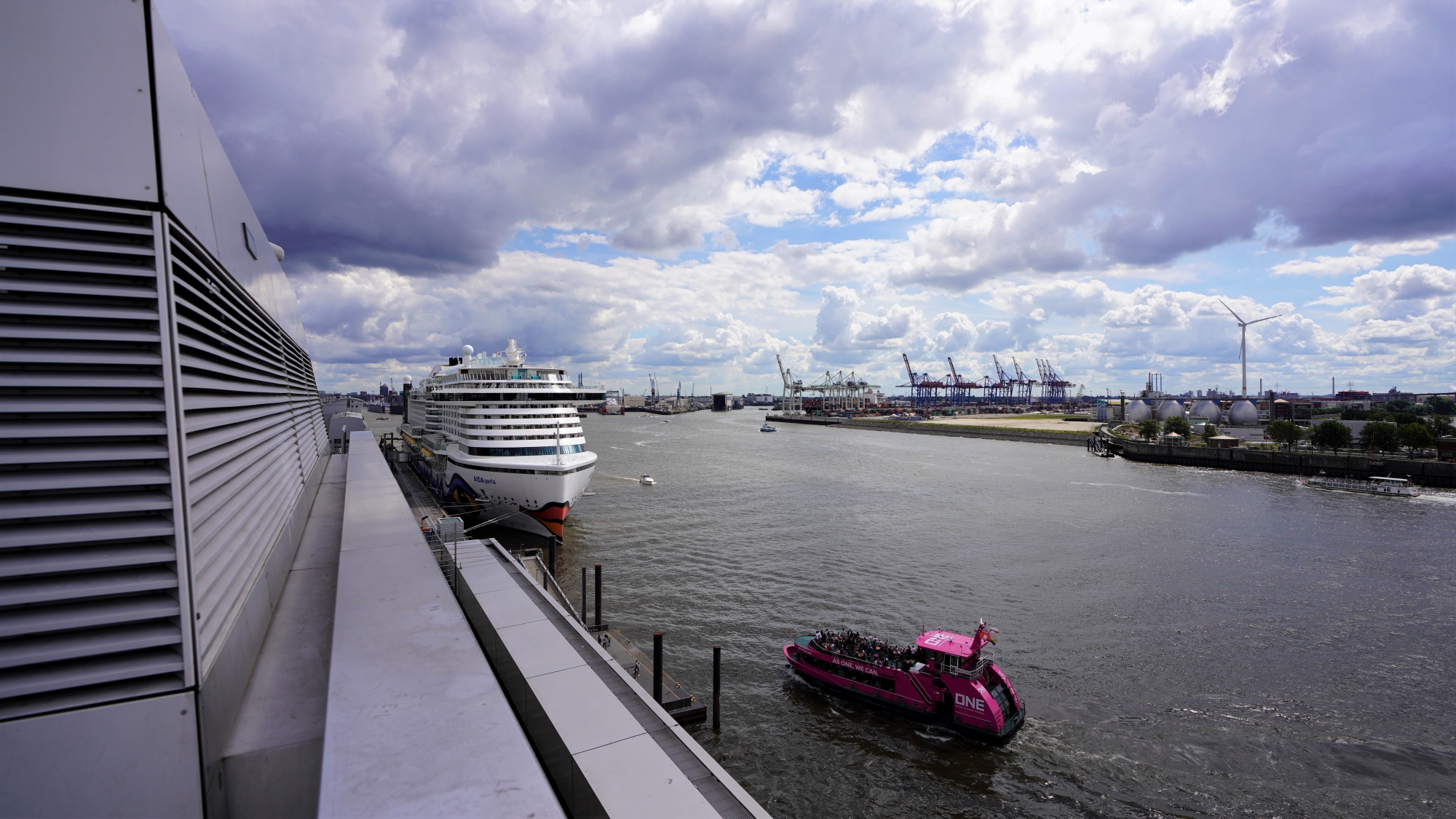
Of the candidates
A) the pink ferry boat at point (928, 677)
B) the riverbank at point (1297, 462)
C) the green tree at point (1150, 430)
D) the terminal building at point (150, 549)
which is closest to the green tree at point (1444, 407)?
the green tree at point (1150, 430)

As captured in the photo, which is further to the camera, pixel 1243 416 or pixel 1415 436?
pixel 1243 416

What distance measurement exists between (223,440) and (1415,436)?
7594 centimetres

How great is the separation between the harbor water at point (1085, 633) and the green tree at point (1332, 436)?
15.6m

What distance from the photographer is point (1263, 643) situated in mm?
18250

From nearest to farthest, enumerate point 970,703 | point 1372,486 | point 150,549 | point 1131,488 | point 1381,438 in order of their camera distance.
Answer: point 150,549 < point 970,703 < point 1372,486 < point 1131,488 < point 1381,438

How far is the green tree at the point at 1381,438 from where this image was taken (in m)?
51.5

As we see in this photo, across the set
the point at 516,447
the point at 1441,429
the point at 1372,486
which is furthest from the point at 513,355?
the point at 1441,429

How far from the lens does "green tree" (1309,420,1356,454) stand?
5397 centimetres

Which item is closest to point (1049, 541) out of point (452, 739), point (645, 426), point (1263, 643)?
point (1263, 643)

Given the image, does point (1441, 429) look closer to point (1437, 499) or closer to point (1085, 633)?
point (1437, 499)

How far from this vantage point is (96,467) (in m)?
3.76

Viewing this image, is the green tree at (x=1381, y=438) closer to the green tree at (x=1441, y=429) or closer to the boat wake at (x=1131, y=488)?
the green tree at (x=1441, y=429)

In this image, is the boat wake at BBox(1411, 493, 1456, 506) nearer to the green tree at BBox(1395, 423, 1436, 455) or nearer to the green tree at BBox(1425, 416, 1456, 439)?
the green tree at BBox(1395, 423, 1436, 455)

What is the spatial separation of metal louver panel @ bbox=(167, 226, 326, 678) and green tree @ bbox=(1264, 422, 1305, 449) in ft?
253
